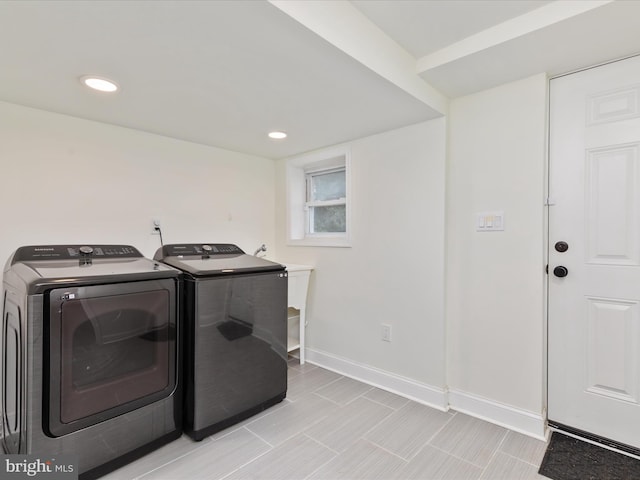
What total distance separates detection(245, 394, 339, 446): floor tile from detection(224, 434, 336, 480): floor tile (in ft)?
0.28

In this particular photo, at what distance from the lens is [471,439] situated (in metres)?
1.86

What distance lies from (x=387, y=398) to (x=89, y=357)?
1.83 meters

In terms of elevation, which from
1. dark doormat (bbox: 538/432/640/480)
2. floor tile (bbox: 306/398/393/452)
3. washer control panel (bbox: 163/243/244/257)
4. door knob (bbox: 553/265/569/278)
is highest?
washer control panel (bbox: 163/243/244/257)

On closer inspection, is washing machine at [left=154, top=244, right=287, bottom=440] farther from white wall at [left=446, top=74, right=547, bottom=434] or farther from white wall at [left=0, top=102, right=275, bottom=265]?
white wall at [left=446, top=74, right=547, bottom=434]

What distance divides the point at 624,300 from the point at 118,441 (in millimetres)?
2637

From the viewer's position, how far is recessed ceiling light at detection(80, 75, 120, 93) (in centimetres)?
168

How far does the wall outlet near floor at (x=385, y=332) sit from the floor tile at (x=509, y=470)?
37.7 inches

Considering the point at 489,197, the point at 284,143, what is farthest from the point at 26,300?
the point at 489,197

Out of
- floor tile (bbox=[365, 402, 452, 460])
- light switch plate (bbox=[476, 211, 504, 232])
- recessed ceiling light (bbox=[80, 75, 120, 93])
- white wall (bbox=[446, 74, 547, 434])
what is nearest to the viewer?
recessed ceiling light (bbox=[80, 75, 120, 93])

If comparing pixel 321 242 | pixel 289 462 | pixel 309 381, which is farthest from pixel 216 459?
pixel 321 242

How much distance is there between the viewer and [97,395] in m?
1.53

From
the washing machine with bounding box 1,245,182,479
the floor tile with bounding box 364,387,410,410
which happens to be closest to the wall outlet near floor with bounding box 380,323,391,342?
the floor tile with bounding box 364,387,410,410

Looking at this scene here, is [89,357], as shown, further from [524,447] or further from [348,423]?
[524,447]

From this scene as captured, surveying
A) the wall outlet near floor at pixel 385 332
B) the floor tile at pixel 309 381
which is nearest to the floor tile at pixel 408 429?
the wall outlet near floor at pixel 385 332
